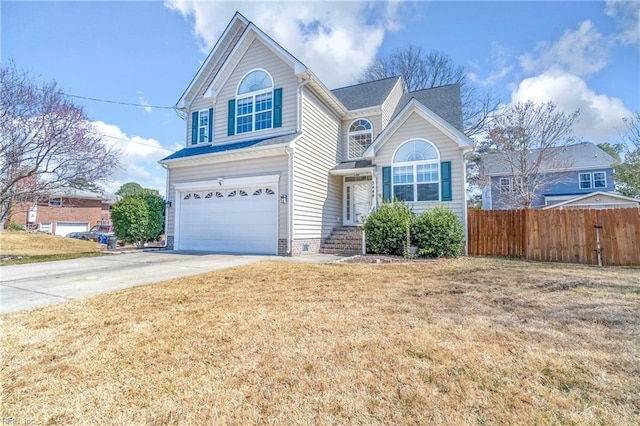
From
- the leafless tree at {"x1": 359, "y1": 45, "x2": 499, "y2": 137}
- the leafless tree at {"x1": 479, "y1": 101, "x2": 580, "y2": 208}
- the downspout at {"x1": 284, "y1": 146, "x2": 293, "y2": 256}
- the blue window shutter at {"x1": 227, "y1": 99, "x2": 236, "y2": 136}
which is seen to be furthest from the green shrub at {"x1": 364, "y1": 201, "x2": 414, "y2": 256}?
the leafless tree at {"x1": 359, "y1": 45, "x2": 499, "y2": 137}

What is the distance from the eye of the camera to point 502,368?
8.90ft

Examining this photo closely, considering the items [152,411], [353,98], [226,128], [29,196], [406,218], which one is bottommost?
[152,411]

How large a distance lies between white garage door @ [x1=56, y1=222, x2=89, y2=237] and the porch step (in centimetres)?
3059

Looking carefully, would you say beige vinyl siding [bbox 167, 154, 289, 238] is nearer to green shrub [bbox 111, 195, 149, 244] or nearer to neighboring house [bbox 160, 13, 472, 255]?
neighboring house [bbox 160, 13, 472, 255]

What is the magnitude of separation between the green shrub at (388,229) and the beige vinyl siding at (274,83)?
4.78 m

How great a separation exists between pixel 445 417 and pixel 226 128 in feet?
44.6

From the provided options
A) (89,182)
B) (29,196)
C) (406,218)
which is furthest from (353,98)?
(29,196)

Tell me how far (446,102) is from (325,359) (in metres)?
15.0

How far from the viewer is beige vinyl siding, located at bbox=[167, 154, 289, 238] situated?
11.3 meters

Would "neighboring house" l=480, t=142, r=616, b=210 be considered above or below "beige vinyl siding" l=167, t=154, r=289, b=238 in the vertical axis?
above

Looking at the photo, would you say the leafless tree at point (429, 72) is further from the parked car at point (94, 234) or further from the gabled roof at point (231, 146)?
the parked car at point (94, 234)

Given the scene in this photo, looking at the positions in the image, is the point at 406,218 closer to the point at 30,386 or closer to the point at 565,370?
the point at 565,370

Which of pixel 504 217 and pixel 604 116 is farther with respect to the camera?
pixel 604 116

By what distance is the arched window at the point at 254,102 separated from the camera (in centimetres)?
1274
